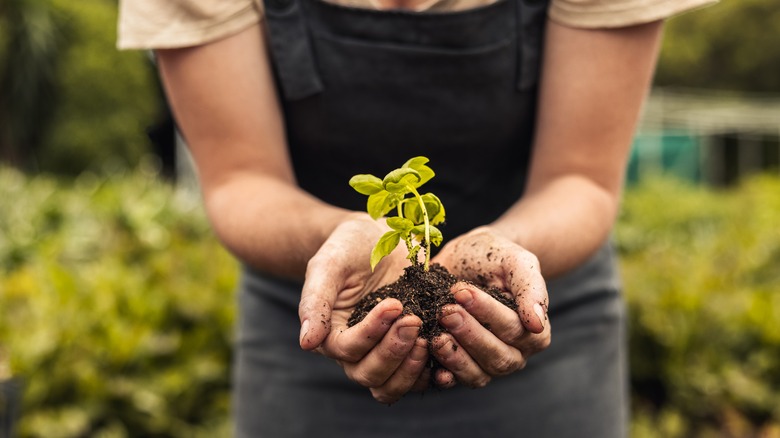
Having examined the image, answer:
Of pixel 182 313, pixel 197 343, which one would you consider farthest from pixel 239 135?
pixel 182 313

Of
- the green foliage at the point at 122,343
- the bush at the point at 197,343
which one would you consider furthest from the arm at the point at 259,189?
the bush at the point at 197,343

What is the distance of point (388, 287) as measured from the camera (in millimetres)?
1695

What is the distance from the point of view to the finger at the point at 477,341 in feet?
4.78

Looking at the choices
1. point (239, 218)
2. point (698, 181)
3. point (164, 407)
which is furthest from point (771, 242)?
point (698, 181)

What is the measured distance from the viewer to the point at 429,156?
2.13 meters

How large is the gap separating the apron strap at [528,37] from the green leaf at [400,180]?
2.16 feet

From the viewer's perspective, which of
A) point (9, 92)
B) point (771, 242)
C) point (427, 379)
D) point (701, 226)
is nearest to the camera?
point (427, 379)

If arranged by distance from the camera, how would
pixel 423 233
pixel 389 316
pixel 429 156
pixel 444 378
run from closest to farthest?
1. pixel 389 316
2. pixel 444 378
3. pixel 423 233
4. pixel 429 156

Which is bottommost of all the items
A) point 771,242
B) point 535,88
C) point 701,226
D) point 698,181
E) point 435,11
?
point 698,181

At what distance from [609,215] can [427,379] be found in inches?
28.2

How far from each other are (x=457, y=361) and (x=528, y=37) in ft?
3.07

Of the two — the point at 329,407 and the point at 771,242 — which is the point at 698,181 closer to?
the point at 771,242

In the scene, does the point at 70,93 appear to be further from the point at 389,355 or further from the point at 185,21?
the point at 389,355

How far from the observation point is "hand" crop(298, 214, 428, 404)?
4.65 feet
